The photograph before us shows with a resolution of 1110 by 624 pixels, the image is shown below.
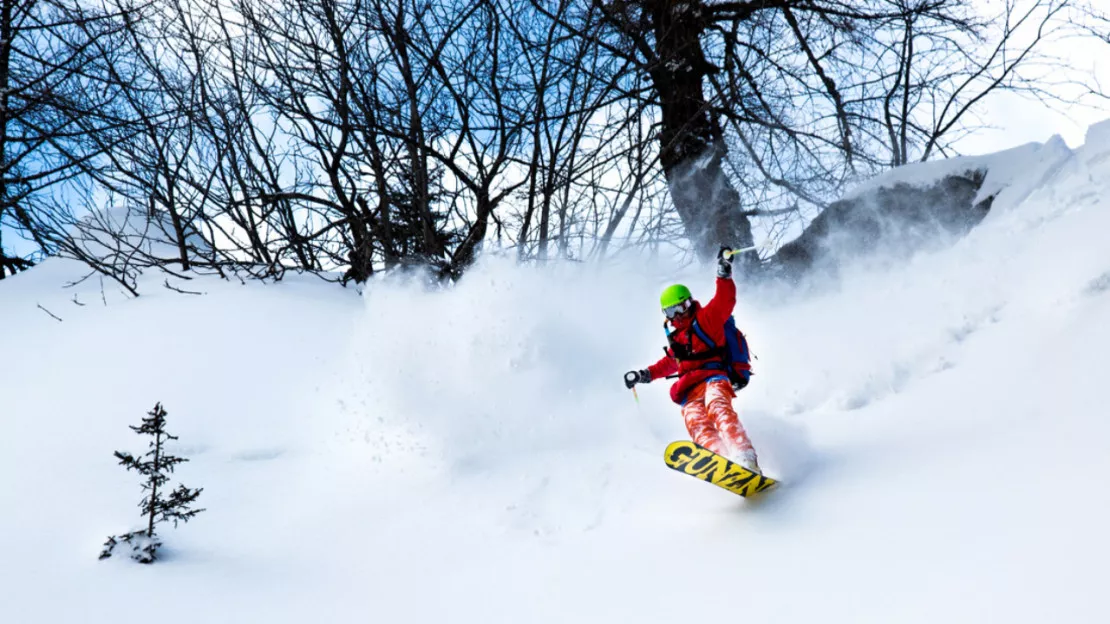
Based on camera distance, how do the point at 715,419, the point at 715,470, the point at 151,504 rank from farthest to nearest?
the point at 715,419 → the point at 151,504 → the point at 715,470

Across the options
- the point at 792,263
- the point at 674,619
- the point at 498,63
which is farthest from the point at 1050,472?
the point at 498,63

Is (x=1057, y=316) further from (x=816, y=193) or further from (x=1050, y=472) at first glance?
(x=816, y=193)

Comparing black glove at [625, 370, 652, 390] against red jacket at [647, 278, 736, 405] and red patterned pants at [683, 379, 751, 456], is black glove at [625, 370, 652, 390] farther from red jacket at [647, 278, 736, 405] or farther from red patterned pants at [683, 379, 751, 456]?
red patterned pants at [683, 379, 751, 456]

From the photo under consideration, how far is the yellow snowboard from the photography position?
3.86 meters

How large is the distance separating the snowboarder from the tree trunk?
706 centimetres

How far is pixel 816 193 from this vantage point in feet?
40.2

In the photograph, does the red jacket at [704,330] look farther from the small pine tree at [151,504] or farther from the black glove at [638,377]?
the small pine tree at [151,504]

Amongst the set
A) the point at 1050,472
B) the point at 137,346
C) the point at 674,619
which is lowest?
the point at 674,619

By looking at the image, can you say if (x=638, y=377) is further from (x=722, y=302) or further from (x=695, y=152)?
(x=695, y=152)

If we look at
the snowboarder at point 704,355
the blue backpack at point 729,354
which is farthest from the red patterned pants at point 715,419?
the blue backpack at point 729,354

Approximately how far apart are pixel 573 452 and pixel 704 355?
1.21 metres

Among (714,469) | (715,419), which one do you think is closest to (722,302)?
(715,419)

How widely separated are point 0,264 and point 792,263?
55.1 feet

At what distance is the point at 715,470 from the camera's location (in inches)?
152
